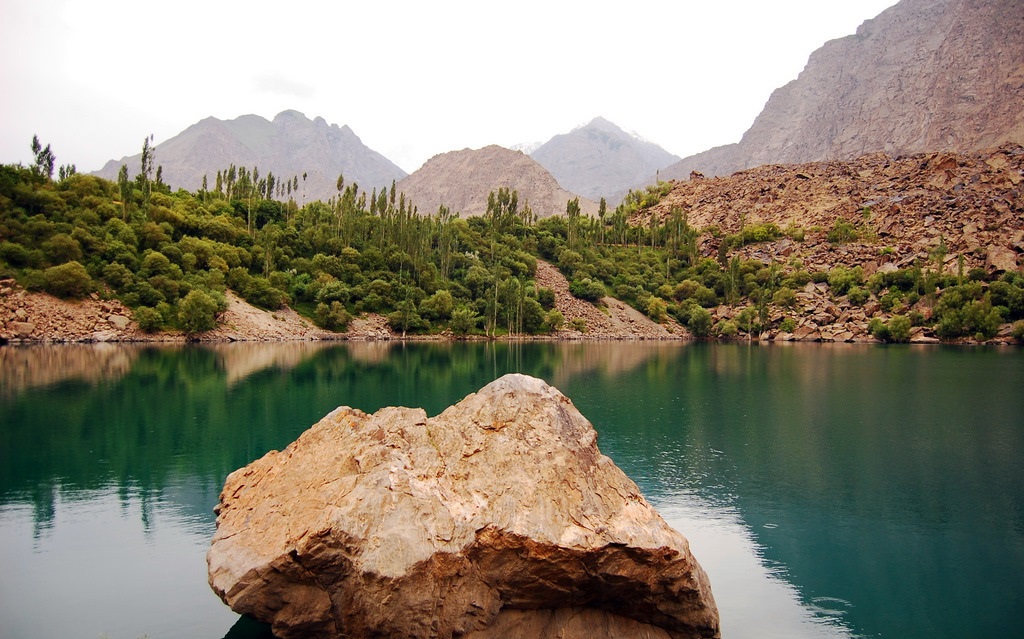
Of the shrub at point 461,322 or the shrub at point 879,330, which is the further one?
the shrub at point 879,330

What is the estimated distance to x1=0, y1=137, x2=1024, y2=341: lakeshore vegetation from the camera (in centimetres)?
8588

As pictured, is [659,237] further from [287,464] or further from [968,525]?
[287,464]

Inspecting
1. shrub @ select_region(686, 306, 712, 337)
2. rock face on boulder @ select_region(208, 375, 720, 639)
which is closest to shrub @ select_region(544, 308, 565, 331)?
shrub @ select_region(686, 306, 712, 337)

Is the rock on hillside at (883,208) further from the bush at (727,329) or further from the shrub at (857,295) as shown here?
the bush at (727,329)

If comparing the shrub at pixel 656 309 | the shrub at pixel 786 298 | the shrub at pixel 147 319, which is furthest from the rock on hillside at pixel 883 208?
the shrub at pixel 147 319

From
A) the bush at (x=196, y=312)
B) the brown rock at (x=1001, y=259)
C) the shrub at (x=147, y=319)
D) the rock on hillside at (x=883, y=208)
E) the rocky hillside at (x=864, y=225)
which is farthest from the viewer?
the rock on hillside at (x=883, y=208)

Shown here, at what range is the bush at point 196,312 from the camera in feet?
277

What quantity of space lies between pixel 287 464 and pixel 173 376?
4291cm

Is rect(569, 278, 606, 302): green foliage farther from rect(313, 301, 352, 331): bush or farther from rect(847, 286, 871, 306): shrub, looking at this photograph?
rect(313, 301, 352, 331): bush

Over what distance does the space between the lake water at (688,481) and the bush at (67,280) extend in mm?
26432

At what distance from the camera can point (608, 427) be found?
34.3 metres

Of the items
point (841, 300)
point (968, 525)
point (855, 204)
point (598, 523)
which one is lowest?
point (968, 525)

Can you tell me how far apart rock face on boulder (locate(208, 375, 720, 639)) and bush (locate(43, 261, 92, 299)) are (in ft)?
272

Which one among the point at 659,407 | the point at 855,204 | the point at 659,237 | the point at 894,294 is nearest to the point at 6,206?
the point at 659,407
